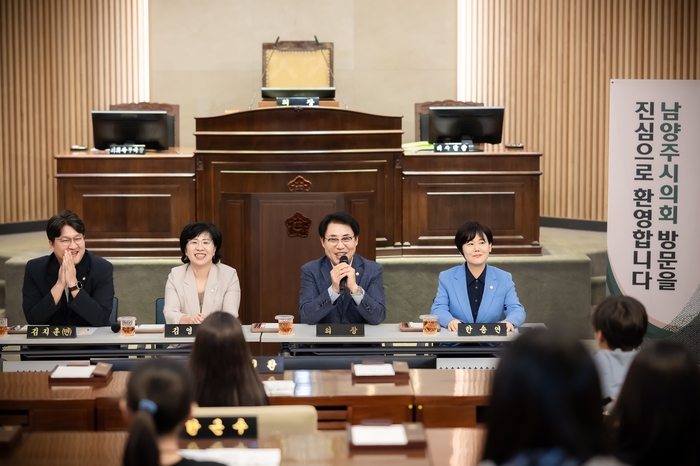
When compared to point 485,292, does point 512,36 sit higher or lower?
higher

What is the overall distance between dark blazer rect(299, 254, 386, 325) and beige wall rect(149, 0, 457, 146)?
16.9 ft

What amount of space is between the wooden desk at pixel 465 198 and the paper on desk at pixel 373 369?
10.1 feet

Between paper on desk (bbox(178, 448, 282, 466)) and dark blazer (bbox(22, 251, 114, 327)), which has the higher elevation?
dark blazer (bbox(22, 251, 114, 327))

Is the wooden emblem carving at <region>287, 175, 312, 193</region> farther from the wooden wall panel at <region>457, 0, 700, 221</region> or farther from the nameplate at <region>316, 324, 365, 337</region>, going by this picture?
the wooden wall panel at <region>457, 0, 700, 221</region>

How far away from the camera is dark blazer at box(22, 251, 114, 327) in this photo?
4.12 meters

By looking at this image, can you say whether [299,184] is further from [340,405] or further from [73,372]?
[340,405]

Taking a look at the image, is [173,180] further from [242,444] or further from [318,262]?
[242,444]

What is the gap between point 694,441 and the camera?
70.0 inches

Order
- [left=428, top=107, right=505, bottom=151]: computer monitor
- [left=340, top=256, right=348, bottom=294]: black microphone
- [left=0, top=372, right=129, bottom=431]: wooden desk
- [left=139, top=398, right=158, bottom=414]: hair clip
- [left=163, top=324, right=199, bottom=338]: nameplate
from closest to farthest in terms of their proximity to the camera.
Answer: [left=139, top=398, right=158, bottom=414]: hair clip < [left=0, top=372, right=129, bottom=431]: wooden desk < [left=163, top=324, right=199, bottom=338]: nameplate < [left=340, top=256, right=348, bottom=294]: black microphone < [left=428, top=107, right=505, bottom=151]: computer monitor

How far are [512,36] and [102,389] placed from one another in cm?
689

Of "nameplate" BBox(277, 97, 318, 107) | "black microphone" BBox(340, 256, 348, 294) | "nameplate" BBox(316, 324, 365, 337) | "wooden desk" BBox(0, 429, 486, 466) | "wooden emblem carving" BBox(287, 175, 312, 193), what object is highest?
"nameplate" BBox(277, 97, 318, 107)

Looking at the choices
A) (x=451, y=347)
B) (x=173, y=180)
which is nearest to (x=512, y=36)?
(x=173, y=180)

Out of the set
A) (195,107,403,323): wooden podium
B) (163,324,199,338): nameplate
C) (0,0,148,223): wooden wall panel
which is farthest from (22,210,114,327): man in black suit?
(0,0,148,223): wooden wall panel

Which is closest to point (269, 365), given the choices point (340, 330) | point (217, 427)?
point (340, 330)
